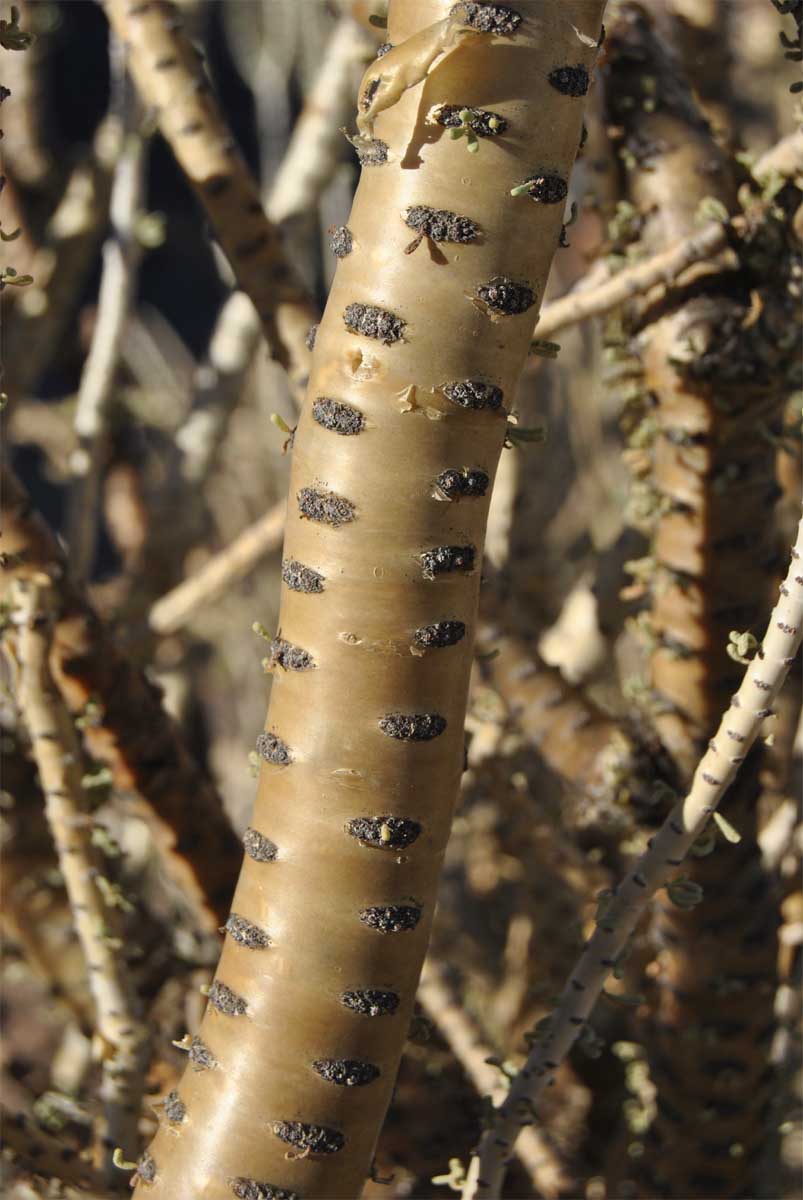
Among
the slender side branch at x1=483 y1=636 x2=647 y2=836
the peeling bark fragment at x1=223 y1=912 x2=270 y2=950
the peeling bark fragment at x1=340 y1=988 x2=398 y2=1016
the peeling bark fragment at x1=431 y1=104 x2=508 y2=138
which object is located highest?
the slender side branch at x1=483 y1=636 x2=647 y2=836

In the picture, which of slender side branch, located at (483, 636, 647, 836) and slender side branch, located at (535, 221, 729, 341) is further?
Answer: slender side branch, located at (483, 636, 647, 836)

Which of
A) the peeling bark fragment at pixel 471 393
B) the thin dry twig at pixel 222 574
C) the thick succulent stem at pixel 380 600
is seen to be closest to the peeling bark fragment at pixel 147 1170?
the thick succulent stem at pixel 380 600

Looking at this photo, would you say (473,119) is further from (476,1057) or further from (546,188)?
(476,1057)

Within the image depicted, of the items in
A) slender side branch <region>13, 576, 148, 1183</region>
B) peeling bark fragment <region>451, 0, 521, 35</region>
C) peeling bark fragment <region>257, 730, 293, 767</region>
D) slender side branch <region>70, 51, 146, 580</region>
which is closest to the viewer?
peeling bark fragment <region>451, 0, 521, 35</region>

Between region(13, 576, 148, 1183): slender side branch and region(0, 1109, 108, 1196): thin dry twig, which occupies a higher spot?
region(13, 576, 148, 1183): slender side branch

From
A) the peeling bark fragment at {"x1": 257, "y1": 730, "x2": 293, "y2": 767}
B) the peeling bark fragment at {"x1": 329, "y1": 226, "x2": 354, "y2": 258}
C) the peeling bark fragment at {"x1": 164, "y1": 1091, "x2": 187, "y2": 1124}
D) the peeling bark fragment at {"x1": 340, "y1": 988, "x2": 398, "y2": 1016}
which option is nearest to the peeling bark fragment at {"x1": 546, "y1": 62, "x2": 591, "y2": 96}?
the peeling bark fragment at {"x1": 329, "y1": 226, "x2": 354, "y2": 258}

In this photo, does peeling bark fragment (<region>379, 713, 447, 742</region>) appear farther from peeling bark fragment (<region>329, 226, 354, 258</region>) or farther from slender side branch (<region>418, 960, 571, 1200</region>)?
slender side branch (<region>418, 960, 571, 1200</region>)

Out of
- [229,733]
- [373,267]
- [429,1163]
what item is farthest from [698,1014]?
[229,733]

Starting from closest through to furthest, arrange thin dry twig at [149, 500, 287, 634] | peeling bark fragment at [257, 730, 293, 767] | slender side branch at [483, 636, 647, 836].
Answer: peeling bark fragment at [257, 730, 293, 767], slender side branch at [483, 636, 647, 836], thin dry twig at [149, 500, 287, 634]

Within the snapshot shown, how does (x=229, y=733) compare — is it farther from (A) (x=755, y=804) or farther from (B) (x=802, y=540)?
(B) (x=802, y=540)
